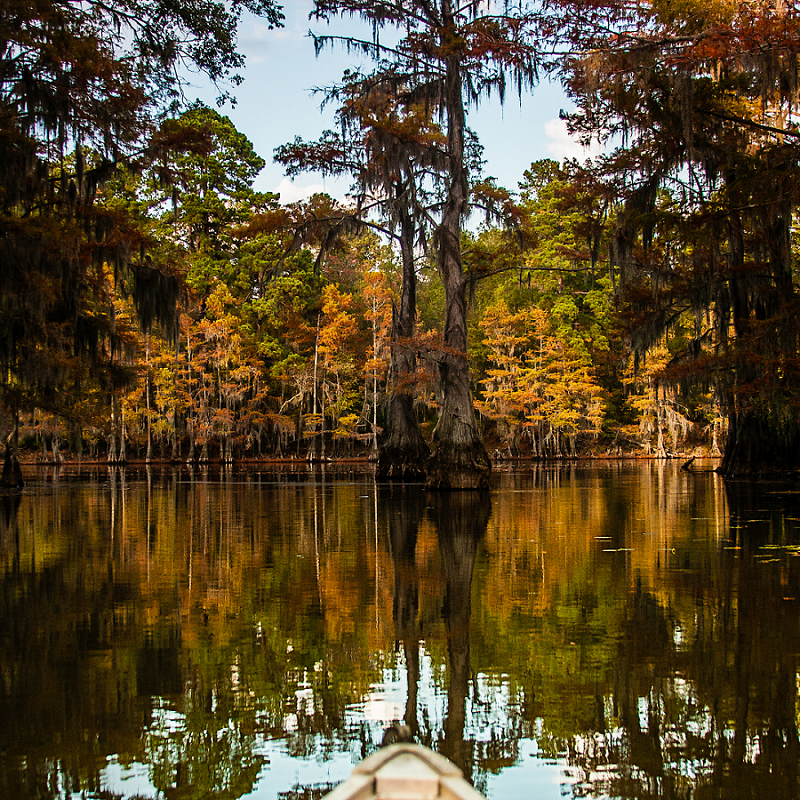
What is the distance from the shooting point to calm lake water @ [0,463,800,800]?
2939 mm

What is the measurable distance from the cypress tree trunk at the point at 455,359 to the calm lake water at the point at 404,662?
23.9 feet

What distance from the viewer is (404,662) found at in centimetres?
425

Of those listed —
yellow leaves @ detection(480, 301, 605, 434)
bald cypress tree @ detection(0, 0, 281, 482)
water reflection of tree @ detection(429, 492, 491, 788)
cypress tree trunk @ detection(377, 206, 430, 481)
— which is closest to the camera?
water reflection of tree @ detection(429, 492, 491, 788)

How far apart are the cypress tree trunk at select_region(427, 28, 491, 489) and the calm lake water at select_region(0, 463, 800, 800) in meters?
7.29

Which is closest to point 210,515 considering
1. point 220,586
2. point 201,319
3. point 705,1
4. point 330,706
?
point 220,586

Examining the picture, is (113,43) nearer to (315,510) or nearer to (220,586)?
(315,510)

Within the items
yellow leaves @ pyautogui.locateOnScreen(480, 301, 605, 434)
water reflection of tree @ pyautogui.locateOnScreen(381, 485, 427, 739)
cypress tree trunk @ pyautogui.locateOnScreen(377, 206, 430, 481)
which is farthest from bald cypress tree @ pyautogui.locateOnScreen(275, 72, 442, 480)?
yellow leaves @ pyautogui.locateOnScreen(480, 301, 605, 434)

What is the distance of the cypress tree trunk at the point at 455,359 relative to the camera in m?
16.5

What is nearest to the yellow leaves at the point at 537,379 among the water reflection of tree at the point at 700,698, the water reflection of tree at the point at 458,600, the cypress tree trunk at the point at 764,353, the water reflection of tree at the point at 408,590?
the cypress tree trunk at the point at 764,353

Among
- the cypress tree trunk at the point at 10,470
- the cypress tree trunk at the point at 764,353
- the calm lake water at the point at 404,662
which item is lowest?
the calm lake water at the point at 404,662

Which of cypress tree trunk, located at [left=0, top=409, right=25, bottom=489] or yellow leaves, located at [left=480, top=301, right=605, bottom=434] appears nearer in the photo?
cypress tree trunk, located at [left=0, top=409, right=25, bottom=489]

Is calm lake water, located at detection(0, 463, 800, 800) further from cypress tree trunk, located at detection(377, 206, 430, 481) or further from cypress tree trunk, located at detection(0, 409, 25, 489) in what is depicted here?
cypress tree trunk, located at detection(377, 206, 430, 481)

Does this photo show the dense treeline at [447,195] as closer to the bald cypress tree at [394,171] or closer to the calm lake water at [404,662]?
the bald cypress tree at [394,171]

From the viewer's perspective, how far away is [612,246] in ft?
56.3
